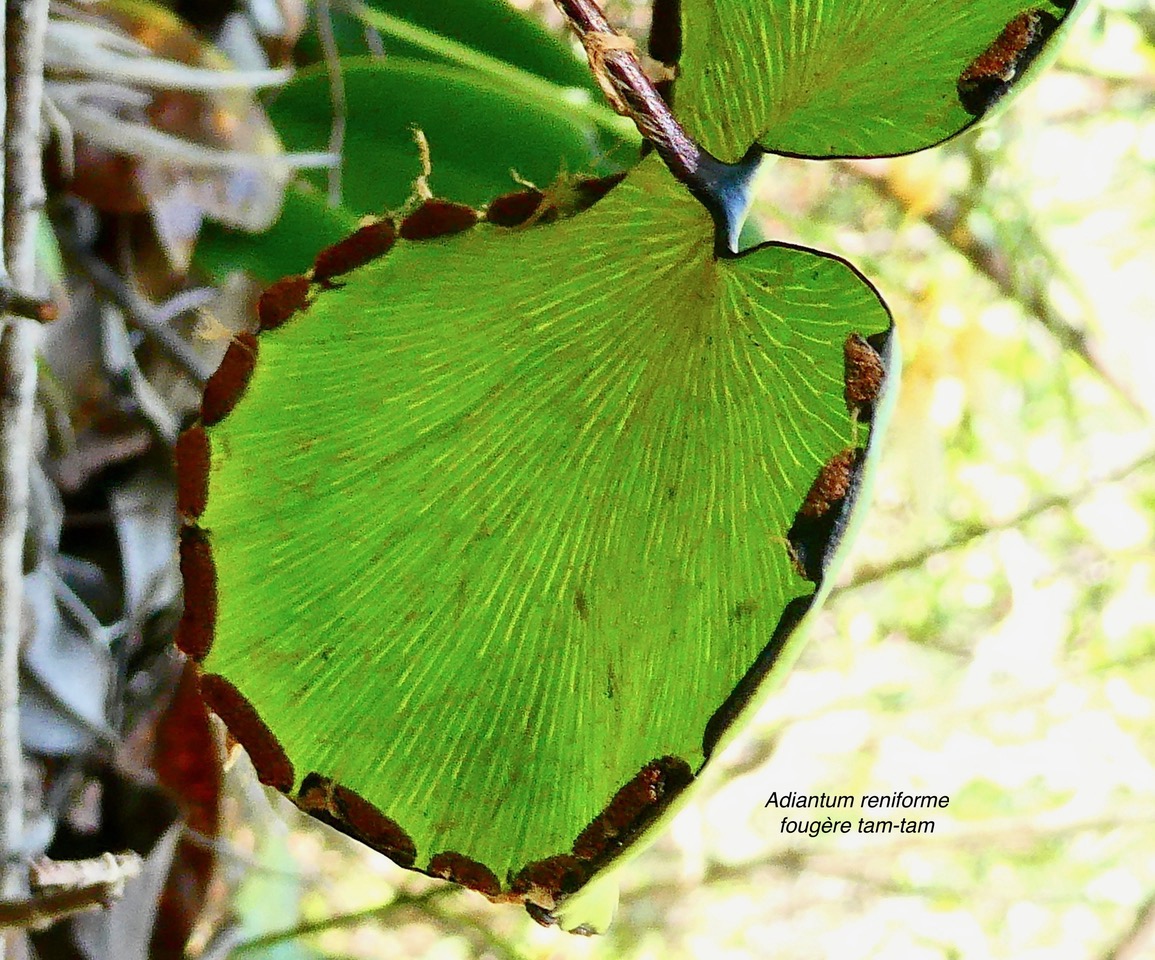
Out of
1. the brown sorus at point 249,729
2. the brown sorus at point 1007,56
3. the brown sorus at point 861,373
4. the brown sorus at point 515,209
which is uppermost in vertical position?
the brown sorus at point 1007,56

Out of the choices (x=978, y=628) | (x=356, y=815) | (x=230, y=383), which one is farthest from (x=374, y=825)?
(x=978, y=628)

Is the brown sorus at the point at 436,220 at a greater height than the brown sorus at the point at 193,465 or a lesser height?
greater

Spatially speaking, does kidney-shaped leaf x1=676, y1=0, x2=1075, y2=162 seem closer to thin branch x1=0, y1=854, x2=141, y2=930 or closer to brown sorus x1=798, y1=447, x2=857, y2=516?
brown sorus x1=798, y1=447, x2=857, y2=516

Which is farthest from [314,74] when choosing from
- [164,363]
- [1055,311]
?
[1055,311]

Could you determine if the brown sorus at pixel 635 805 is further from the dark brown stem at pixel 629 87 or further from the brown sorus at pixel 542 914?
the dark brown stem at pixel 629 87

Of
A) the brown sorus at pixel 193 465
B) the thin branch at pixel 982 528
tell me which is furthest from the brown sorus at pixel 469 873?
the thin branch at pixel 982 528

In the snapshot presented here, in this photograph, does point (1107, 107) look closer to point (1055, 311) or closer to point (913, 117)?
point (1055, 311)

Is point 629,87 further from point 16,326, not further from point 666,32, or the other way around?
point 16,326
